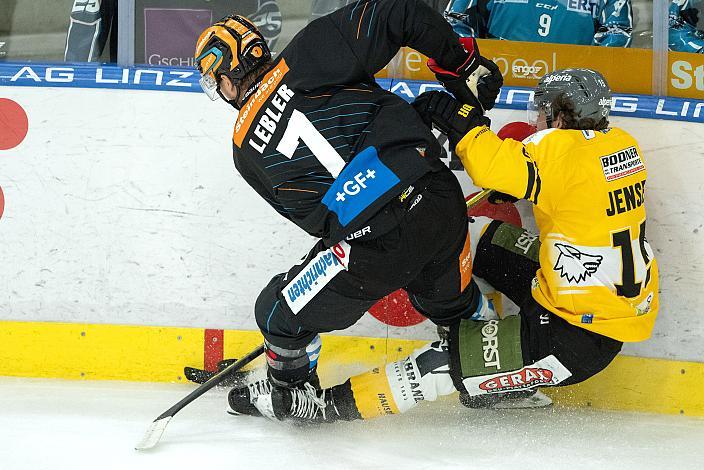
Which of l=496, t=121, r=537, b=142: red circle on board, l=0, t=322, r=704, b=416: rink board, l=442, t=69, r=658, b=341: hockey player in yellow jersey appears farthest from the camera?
l=0, t=322, r=704, b=416: rink board

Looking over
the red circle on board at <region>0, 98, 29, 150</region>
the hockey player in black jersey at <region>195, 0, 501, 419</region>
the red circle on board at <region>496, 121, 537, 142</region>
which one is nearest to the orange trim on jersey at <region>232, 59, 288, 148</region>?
the hockey player in black jersey at <region>195, 0, 501, 419</region>

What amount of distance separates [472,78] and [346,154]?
462mm

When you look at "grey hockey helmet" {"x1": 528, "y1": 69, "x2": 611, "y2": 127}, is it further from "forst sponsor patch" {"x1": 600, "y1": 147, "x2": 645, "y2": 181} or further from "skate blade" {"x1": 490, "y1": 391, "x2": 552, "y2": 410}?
"skate blade" {"x1": 490, "y1": 391, "x2": 552, "y2": 410}

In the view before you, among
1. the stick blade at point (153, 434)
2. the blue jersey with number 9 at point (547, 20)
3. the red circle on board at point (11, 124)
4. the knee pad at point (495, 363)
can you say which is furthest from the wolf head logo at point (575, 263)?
the red circle on board at point (11, 124)

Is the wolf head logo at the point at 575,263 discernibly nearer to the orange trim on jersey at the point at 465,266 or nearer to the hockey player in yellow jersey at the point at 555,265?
the hockey player in yellow jersey at the point at 555,265

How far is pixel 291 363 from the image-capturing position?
103 inches

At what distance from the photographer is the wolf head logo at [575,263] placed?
2467 mm

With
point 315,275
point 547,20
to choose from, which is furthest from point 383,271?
point 547,20

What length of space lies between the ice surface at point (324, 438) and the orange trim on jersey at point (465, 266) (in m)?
0.44

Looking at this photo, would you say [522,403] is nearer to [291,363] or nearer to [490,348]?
[490,348]

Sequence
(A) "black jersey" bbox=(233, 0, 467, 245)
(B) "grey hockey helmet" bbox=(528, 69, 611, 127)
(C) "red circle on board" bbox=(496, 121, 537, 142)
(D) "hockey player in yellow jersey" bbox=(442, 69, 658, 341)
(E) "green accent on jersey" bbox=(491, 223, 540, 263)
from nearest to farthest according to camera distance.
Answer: (A) "black jersey" bbox=(233, 0, 467, 245) < (D) "hockey player in yellow jersey" bbox=(442, 69, 658, 341) < (B) "grey hockey helmet" bbox=(528, 69, 611, 127) < (E) "green accent on jersey" bbox=(491, 223, 540, 263) < (C) "red circle on board" bbox=(496, 121, 537, 142)

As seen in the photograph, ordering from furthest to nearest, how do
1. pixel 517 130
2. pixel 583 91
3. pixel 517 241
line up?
pixel 517 130
pixel 517 241
pixel 583 91

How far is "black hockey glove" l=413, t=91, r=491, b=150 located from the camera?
7.86 ft

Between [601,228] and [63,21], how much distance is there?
192 cm
